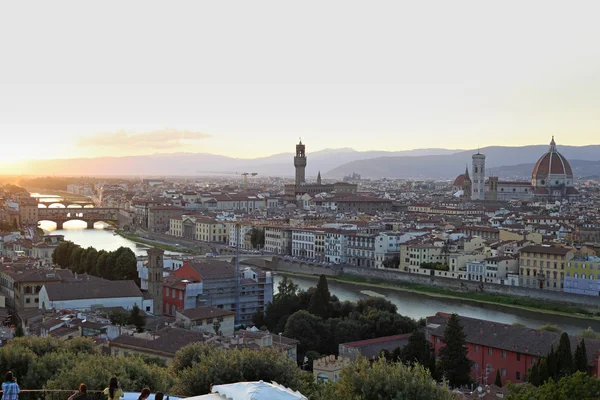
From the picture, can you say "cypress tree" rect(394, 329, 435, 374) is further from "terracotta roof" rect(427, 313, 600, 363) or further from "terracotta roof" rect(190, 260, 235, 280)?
"terracotta roof" rect(190, 260, 235, 280)

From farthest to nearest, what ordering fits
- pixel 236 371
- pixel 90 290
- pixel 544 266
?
pixel 544 266 < pixel 90 290 < pixel 236 371

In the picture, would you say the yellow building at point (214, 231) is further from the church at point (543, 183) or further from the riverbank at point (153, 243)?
the church at point (543, 183)

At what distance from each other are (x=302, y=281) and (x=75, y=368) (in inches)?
601

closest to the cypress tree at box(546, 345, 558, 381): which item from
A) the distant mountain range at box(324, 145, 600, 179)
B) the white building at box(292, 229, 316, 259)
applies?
the white building at box(292, 229, 316, 259)

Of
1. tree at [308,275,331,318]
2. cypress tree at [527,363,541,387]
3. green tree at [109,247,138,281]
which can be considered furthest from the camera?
green tree at [109,247,138,281]

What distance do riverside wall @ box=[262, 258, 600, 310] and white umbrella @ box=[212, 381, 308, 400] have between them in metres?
14.1

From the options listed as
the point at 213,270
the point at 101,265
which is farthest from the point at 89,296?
the point at 101,265

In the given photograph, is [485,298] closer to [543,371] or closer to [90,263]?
[90,263]

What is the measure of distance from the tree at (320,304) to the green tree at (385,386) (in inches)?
260

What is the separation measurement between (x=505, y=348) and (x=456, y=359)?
0.89 meters

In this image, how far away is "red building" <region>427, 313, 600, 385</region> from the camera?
994 centimetres

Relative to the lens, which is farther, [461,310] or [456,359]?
[461,310]

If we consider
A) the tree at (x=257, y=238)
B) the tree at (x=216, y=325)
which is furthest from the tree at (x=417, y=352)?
the tree at (x=257, y=238)

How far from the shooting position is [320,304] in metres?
12.7
